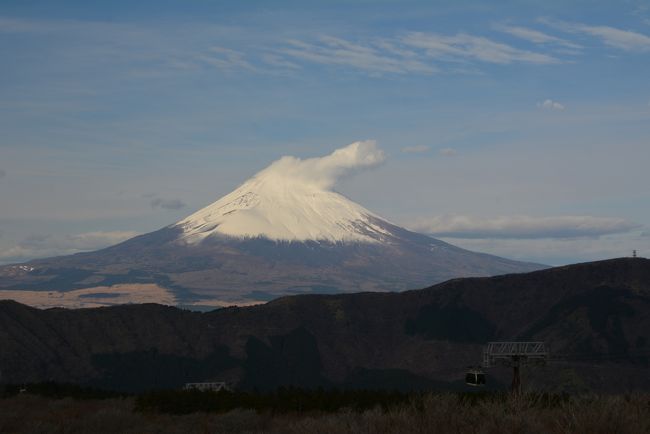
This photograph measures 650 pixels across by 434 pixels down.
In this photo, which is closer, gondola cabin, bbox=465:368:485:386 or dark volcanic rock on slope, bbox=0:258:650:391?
gondola cabin, bbox=465:368:485:386

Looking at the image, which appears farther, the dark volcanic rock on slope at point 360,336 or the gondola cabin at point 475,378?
the dark volcanic rock on slope at point 360,336

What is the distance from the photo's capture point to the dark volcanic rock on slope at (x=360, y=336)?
14138 centimetres

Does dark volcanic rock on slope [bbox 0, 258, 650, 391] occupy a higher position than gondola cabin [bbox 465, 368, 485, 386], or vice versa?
gondola cabin [bbox 465, 368, 485, 386]

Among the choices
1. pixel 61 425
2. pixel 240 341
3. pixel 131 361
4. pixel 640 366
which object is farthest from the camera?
pixel 240 341

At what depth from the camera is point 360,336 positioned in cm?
16712

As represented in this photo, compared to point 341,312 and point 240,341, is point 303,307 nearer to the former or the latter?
point 341,312

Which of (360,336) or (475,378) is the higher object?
(475,378)

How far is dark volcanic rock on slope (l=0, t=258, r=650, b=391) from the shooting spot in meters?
141

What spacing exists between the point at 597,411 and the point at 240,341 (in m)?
137

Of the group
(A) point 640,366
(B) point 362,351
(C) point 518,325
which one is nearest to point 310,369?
(B) point 362,351

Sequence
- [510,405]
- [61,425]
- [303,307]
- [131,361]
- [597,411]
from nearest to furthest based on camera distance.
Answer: [597,411] < [510,405] < [61,425] < [131,361] < [303,307]

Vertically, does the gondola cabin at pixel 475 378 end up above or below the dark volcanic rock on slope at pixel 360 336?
above

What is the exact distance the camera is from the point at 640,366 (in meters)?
137

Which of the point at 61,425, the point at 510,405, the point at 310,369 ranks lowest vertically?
the point at 310,369
